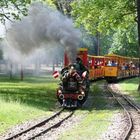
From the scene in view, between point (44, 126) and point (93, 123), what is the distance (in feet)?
6.15

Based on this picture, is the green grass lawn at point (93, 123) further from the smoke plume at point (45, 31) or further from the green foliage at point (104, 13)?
the green foliage at point (104, 13)

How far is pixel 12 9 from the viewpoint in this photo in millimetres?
31125

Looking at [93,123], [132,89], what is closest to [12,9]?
[132,89]

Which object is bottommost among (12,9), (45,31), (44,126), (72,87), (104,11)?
(44,126)

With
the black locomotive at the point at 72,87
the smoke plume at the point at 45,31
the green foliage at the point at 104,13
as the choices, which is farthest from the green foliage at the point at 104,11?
the black locomotive at the point at 72,87

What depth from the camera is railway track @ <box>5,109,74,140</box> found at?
46.1ft

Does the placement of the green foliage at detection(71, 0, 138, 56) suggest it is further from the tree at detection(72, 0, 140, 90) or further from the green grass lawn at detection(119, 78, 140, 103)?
the green grass lawn at detection(119, 78, 140, 103)

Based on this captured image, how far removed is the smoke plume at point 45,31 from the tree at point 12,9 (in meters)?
2.24

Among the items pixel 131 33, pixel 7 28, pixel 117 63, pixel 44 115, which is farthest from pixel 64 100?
pixel 131 33

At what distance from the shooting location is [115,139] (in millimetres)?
13648

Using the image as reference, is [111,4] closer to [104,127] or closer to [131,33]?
[131,33]

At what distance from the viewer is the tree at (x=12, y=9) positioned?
28.8 metres

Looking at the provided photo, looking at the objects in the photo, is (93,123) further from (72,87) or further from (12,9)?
(12,9)

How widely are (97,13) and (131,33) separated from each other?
562 inches
